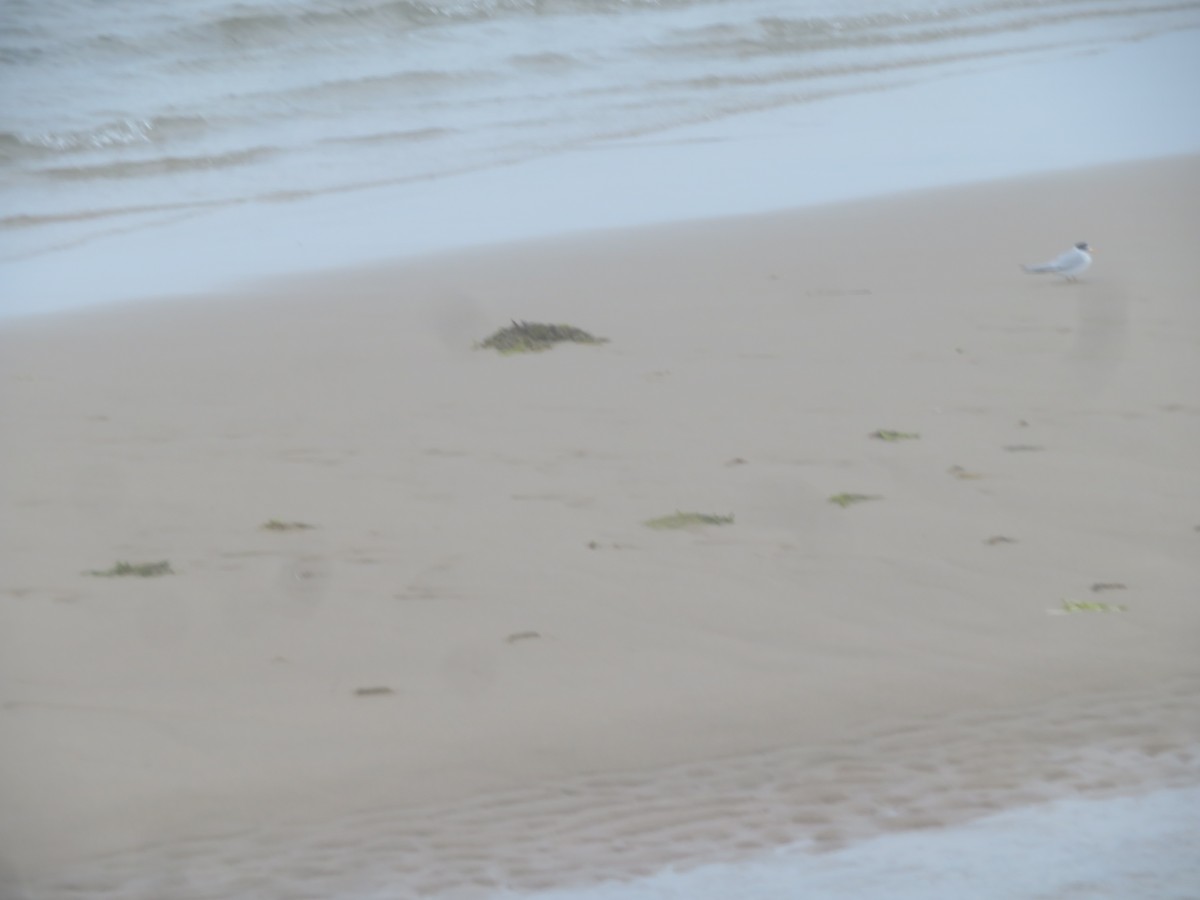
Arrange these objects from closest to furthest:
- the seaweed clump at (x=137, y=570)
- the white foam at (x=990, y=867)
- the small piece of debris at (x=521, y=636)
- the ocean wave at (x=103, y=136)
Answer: the white foam at (x=990, y=867), the small piece of debris at (x=521, y=636), the seaweed clump at (x=137, y=570), the ocean wave at (x=103, y=136)

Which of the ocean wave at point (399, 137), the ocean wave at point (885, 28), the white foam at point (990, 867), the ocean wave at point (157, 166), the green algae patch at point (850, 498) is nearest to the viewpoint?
the white foam at point (990, 867)

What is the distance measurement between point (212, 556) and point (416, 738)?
1.39m

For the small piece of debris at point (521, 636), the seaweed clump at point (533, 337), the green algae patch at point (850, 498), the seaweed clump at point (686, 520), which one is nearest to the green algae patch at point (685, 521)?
the seaweed clump at point (686, 520)

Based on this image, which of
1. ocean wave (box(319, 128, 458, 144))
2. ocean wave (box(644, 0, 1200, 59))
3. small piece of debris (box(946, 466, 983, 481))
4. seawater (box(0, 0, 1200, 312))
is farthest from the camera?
ocean wave (box(644, 0, 1200, 59))

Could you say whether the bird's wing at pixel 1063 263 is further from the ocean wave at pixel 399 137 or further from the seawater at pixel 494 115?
the ocean wave at pixel 399 137

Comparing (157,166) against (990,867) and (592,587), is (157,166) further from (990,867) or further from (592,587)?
(990,867)

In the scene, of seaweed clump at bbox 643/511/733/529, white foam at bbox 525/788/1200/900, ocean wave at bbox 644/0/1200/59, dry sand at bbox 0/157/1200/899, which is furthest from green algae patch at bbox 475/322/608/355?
ocean wave at bbox 644/0/1200/59

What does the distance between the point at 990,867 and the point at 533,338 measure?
427 centimetres

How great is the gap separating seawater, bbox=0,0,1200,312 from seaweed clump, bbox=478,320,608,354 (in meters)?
2.41

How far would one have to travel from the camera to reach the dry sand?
353cm

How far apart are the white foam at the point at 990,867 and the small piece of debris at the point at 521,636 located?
1.11 meters

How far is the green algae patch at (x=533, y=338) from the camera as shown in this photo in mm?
7039

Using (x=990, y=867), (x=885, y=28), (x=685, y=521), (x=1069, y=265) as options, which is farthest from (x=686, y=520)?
(x=885, y=28)

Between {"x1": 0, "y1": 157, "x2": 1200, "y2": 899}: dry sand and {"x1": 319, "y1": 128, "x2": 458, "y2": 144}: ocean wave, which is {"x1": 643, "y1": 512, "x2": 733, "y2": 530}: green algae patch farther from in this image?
{"x1": 319, "y1": 128, "x2": 458, "y2": 144}: ocean wave
